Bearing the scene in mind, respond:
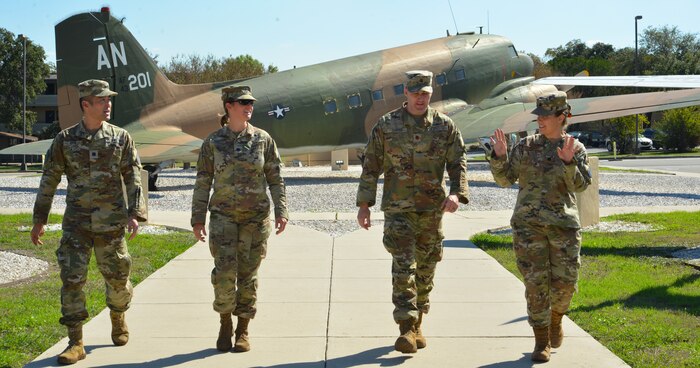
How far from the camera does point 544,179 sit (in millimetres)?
6250

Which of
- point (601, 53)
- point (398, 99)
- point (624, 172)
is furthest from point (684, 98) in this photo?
point (601, 53)

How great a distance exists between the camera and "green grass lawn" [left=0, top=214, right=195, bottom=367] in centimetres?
683

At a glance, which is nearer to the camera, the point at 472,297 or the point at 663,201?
the point at 472,297

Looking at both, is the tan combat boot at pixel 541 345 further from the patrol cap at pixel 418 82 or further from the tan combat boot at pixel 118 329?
the tan combat boot at pixel 118 329

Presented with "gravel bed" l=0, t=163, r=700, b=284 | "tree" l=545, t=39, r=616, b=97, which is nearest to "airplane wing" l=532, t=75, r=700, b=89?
"gravel bed" l=0, t=163, r=700, b=284

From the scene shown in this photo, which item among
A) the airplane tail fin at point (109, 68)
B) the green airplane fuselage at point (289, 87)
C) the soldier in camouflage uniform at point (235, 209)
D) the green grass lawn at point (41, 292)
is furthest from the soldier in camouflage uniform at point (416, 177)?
the airplane tail fin at point (109, 68)

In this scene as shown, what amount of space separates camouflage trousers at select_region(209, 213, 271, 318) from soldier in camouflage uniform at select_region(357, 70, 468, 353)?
2.83 ft

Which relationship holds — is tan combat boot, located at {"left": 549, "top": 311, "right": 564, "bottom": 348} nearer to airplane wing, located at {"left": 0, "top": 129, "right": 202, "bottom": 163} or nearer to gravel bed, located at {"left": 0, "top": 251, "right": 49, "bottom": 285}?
gravel bed, located at {"left": 0, "top": 251, "right": 49, "bottom": 285}

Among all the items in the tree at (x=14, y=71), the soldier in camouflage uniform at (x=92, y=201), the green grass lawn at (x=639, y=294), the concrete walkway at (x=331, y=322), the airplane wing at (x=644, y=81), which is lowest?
the green grass lawn at (x=639, y=294)

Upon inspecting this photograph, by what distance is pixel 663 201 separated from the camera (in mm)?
19578

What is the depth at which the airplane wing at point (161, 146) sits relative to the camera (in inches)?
843

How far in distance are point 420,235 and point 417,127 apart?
0.86 metres

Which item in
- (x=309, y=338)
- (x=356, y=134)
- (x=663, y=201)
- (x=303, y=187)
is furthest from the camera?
(x=356, y=134)

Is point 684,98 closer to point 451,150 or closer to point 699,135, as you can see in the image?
point 451,150
